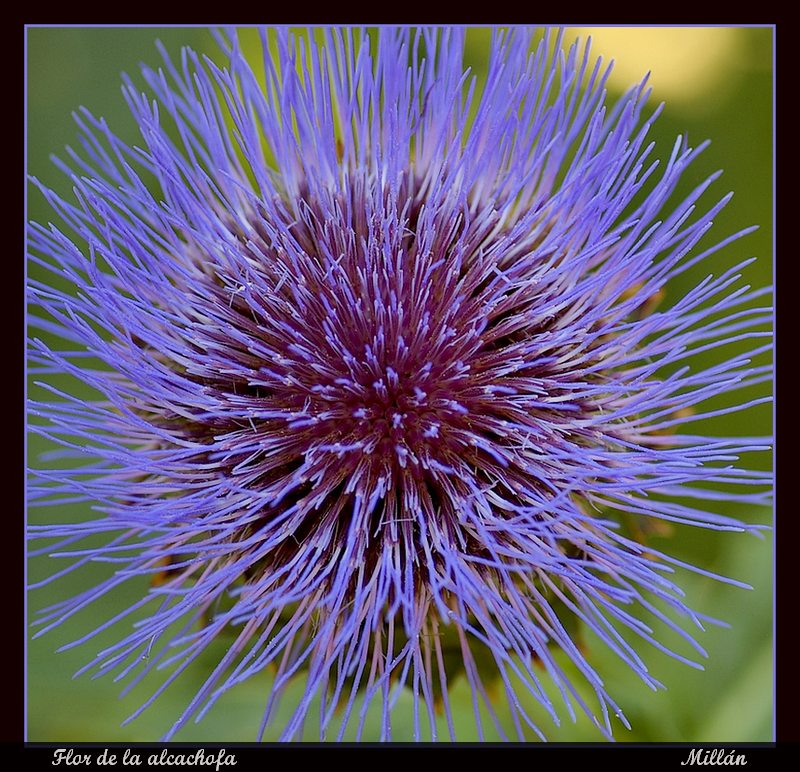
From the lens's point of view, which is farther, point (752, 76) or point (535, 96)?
point (752, 76)

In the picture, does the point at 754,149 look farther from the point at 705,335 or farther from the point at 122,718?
the point at 122,718

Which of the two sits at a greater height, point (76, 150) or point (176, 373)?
point (76, 150)
